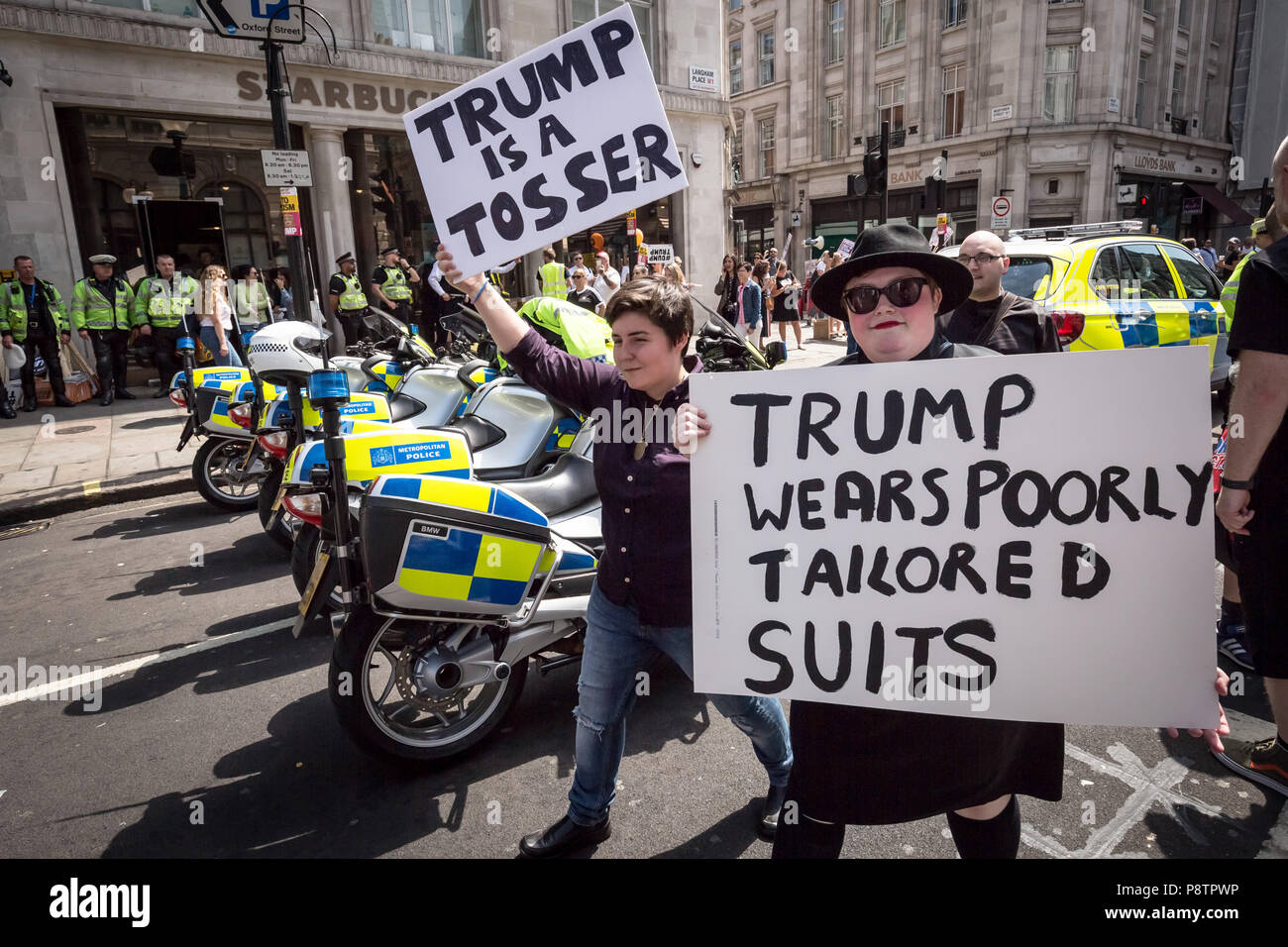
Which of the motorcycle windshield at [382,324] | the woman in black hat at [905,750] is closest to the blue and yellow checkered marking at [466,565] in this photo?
the woman in black hat at [905,750]

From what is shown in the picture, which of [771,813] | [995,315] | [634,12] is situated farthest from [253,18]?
[634,12]

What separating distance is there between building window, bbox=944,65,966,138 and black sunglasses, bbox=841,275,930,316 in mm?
33146

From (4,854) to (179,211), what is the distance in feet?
49.3

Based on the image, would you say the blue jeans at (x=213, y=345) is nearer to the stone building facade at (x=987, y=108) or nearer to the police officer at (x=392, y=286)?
the police officer at (x=392, y=286)

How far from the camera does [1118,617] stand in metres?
1.52

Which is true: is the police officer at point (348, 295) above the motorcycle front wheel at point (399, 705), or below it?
above

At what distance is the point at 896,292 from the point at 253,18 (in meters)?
7.94

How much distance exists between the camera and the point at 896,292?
5.50 ft

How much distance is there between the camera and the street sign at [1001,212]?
63.3 ft

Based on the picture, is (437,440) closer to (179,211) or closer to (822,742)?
(822,742)

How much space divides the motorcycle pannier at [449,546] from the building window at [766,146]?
3818 centimetres
